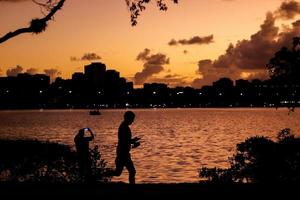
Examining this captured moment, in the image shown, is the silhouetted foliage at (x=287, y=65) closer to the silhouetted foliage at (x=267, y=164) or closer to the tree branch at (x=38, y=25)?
the silhouetted foliage at (x=267, y=164)

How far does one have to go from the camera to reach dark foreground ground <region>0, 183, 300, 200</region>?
11766 mm

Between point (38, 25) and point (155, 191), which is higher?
point (38, 25)

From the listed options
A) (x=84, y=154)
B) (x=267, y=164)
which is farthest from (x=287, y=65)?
(x=84, y=154)

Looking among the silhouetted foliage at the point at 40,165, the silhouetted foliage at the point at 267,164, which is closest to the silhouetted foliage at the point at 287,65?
the silhouetted foliage at the point at 267,164

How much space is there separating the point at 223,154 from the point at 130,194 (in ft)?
172

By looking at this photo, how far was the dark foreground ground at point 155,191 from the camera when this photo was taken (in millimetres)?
11766

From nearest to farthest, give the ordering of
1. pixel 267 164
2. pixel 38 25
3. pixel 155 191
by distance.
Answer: pixel 155 191, pixel 38 25, pixel 267 164

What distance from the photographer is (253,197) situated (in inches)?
460

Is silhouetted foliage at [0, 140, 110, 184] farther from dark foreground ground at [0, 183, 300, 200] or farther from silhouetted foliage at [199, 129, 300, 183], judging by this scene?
silhouetted foliage at [199, 129, 300, 183]

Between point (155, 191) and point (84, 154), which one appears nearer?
point (155, 191)

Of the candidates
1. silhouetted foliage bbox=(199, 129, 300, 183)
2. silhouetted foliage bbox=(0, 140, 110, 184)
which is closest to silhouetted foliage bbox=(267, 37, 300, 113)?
silhouetted foliage bbox=(199, 129, 300, 183)

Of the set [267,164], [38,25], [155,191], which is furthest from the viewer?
[267,164]

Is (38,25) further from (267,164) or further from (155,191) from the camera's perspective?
(267,164)

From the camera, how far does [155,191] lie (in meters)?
12.5
